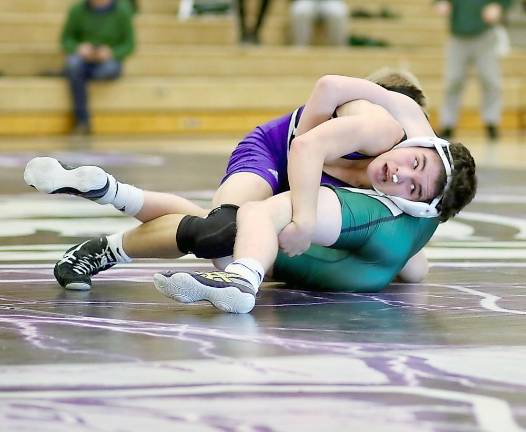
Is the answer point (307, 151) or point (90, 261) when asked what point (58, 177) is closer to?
point (90, 261)

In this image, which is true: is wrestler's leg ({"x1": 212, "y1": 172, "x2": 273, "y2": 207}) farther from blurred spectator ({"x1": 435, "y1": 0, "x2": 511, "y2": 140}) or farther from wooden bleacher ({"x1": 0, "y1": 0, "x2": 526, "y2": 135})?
wooden bleacher ({"x1": 0, "y1": 0, "x2": 526, "y2": 135})

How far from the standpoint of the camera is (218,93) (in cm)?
1471

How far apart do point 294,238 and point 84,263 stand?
697mm

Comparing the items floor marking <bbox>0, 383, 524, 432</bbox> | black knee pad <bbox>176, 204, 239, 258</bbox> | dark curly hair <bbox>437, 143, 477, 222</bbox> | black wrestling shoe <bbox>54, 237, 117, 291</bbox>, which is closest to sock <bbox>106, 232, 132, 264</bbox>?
black wrestling shoe <bbox>54, 237, 117, 291</bbox>

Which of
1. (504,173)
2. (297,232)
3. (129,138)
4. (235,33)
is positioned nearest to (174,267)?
(297,232)

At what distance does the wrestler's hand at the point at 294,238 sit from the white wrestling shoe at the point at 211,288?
22 cm

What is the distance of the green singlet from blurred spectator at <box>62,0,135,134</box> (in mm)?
10220

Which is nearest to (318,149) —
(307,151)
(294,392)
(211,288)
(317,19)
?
(307,151)

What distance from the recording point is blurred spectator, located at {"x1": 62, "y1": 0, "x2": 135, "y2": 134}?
13688mm

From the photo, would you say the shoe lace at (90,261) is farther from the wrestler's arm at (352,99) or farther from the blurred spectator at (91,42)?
the blurred spectator at (91,42)

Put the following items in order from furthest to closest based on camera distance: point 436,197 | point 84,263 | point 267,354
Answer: point 84,263, point 436,197, point 267,354

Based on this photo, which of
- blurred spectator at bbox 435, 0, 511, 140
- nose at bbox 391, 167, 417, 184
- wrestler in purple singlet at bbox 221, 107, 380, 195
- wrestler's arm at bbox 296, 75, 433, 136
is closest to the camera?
nose at bbox 391, 167, 417, 184

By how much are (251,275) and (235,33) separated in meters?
12.8

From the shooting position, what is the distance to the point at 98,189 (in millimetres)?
3586
